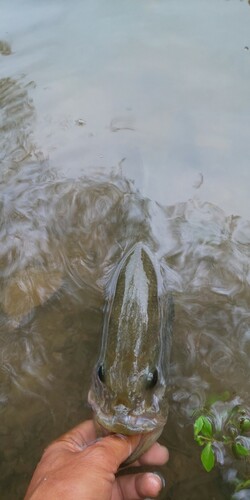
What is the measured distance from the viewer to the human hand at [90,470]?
238 cm

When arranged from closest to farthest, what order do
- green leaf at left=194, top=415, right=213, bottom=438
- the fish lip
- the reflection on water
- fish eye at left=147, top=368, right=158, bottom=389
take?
green leaf at left=194, top=415, right=213, bottom=438, the fish lip, fish eye at left=147, top=368, right=158, bottom=389, the reflection on water

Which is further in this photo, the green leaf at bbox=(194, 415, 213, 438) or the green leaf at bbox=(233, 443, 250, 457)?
the green leaf at bbox=(233, 443, 250, 457)

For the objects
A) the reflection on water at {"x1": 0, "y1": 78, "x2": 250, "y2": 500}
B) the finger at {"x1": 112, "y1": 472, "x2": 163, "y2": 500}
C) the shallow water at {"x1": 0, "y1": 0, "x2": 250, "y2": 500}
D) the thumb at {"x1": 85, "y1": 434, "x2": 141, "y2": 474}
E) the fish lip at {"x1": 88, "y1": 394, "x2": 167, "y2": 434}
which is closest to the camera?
the thumb at {"x1": 85, "y1": 434, "x2": 141, "y2": 474}

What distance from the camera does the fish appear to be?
9.71 ft

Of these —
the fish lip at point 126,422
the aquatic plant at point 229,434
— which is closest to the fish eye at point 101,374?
the fish lip at point 126,422

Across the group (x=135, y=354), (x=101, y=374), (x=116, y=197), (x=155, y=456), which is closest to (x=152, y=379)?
(x=135, y=354)

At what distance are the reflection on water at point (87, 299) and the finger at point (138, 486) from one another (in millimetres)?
352

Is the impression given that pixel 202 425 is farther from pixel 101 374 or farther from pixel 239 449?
pixel 101 374

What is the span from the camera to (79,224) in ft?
16.6

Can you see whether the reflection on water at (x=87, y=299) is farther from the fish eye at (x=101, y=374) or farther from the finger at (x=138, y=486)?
the fish eye at (x=101, y=374)

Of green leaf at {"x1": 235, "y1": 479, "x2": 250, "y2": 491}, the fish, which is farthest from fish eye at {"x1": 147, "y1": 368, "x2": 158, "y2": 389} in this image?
green leaf at {"x1": 235, "y1": 479, "x2": 250, "y2": 491}

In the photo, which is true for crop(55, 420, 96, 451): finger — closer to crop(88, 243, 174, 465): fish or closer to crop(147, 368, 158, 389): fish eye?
crop(88, 243, 174, 465): fish

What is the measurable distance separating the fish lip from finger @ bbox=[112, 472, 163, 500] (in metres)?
0.30

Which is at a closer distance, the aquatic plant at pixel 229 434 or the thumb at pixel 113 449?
the thumb at pixel 113 449
